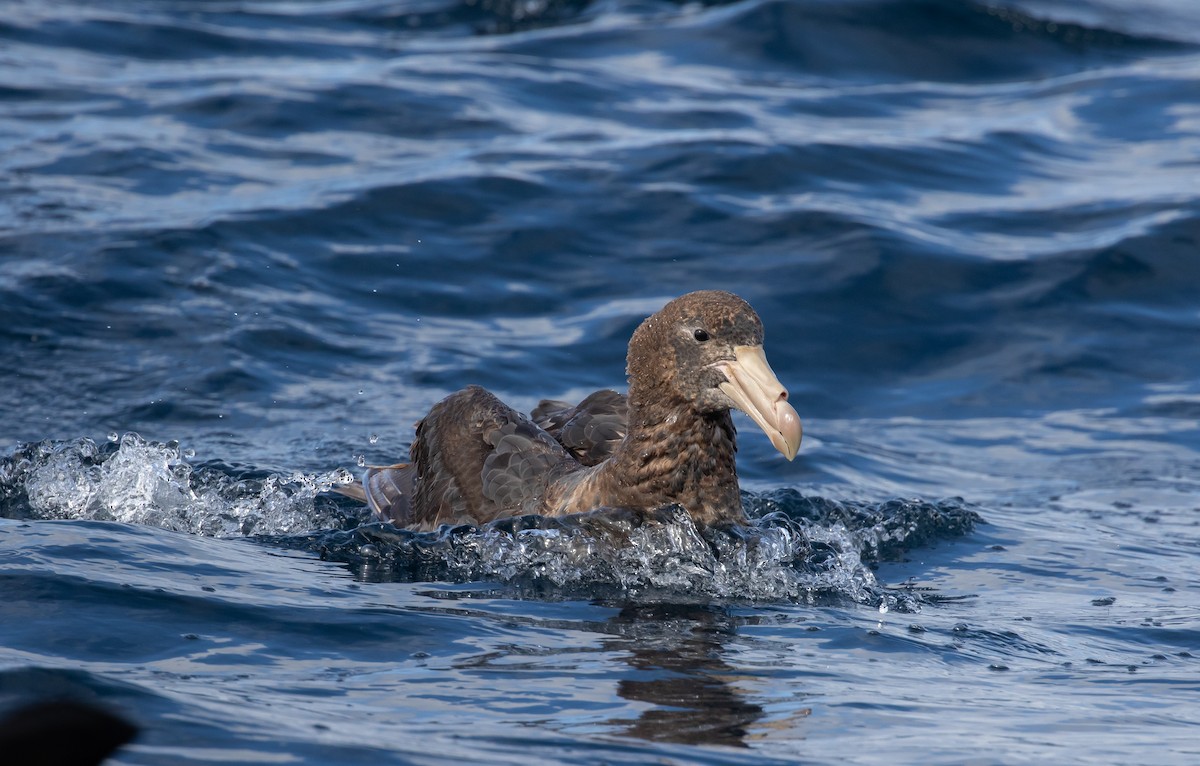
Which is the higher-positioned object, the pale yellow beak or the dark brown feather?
the pale yellow beak

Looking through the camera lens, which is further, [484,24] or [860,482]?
[484,24]

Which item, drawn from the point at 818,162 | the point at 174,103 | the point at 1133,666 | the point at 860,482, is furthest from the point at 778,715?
the point at 174,103

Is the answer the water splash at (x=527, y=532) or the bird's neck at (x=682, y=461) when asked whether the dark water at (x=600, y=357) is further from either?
the bird's neck at (x=682, y=461)

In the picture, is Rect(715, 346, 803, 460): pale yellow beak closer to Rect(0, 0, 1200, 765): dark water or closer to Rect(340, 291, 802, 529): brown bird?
Rect(340, 291, 802, 529): brown bird

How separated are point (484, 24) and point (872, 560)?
43.6 feet

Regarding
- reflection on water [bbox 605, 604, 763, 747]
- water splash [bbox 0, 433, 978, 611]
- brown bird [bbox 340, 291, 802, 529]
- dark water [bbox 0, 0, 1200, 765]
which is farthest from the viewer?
water splash [bbox 0, 433, 978, 611]

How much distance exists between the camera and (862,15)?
1775 centimetres

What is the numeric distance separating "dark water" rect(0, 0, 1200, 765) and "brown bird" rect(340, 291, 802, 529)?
0.23 meters

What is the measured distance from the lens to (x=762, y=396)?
595 centimetres

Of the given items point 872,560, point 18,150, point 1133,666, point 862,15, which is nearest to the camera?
point 1133,666

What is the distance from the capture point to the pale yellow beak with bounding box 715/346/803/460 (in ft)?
19.2

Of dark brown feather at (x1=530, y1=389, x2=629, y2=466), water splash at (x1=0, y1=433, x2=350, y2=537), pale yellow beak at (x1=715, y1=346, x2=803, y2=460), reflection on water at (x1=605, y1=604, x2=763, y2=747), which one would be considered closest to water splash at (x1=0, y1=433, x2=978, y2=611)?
water splash at (x1=0, y1=433, x2=350, y2=537)

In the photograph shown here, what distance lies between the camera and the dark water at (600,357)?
493 cm

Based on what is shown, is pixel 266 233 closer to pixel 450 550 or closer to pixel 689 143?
pixel 689 143
